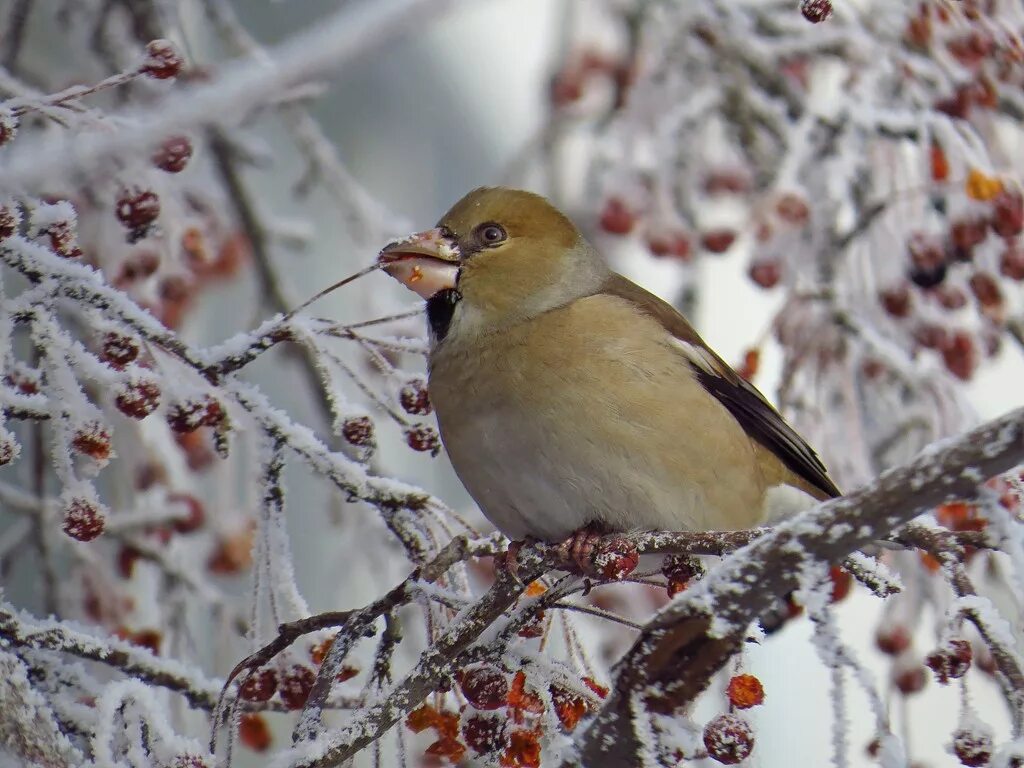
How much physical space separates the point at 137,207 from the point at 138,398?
34 centimetres

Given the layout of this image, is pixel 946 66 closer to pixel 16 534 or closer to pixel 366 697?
pixel 366 697

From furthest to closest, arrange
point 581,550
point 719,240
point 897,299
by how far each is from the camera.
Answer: point 719,240 < point 897,299 < point 581,550

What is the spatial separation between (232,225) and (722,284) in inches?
131

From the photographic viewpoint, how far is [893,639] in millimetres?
3100

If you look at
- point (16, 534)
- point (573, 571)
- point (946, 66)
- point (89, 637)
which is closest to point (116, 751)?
point (89, 637)

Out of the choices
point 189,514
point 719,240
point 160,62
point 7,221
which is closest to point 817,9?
point 160,62

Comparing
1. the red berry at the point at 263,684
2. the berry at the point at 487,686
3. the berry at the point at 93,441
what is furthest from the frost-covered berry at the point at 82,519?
the berry at the point at 487,686

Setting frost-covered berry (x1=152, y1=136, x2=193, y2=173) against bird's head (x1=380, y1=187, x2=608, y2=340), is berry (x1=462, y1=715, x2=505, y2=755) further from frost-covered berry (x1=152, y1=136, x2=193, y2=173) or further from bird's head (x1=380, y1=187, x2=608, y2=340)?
bird's head (x1=380, y1=187, x2=608, y2=340)

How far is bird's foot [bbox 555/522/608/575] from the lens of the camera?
7.82 ft

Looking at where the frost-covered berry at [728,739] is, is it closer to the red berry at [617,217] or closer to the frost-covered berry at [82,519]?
the frost-covered berry at [82,519]

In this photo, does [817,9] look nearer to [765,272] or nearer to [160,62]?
[160,62]

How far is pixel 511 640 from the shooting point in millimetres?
2043

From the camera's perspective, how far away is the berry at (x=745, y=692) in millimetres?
1935

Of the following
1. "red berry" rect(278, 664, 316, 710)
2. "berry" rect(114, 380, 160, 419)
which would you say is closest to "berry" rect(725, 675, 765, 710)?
"red berry" rect(278, 664, 316, 710)
